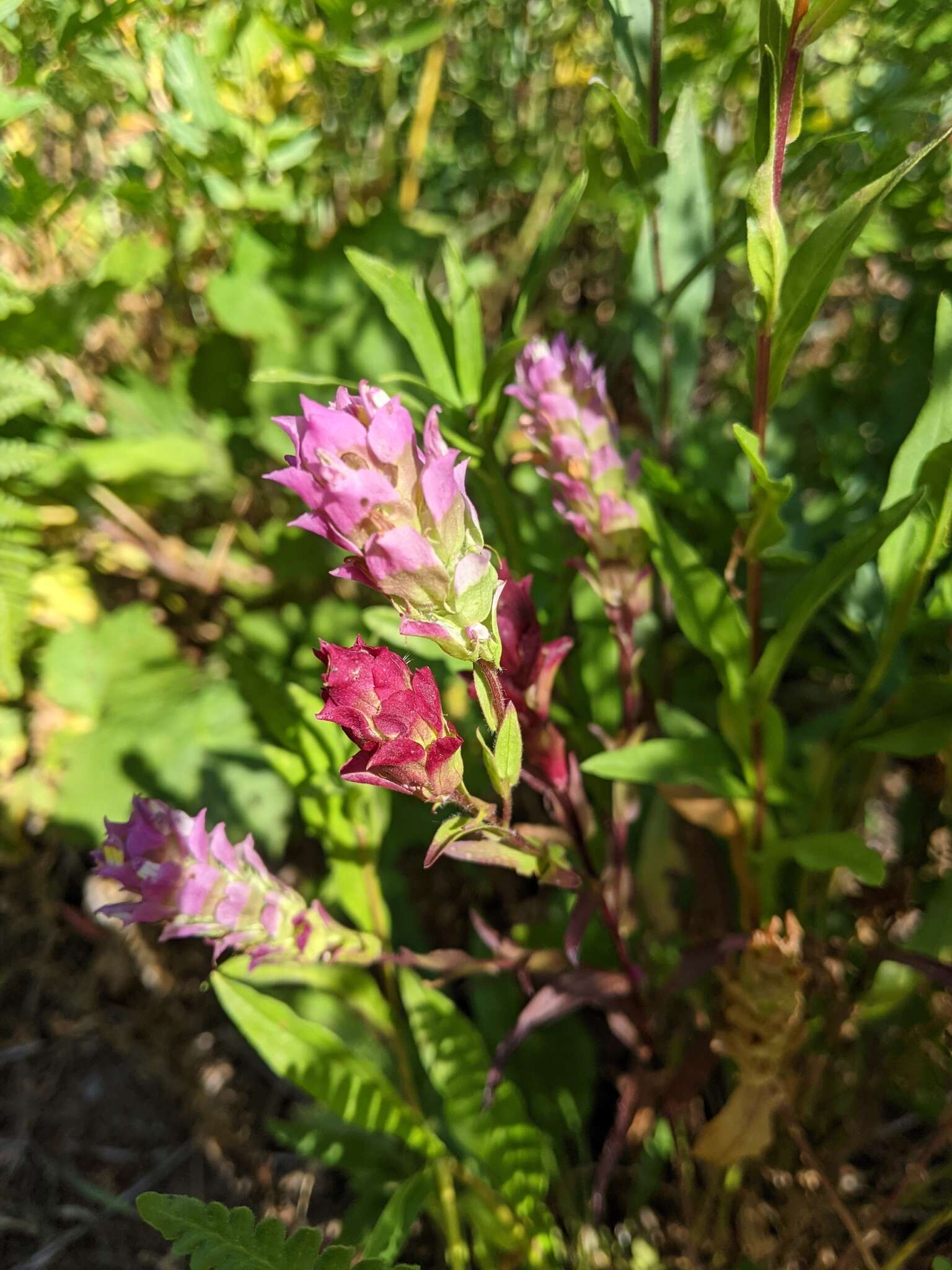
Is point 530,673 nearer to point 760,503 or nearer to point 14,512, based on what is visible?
point 760,503

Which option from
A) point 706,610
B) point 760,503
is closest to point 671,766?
point 706,610

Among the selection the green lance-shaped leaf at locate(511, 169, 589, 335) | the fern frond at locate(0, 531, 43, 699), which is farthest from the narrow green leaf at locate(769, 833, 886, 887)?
the fern frond at locate(0, 531, 43, 699)

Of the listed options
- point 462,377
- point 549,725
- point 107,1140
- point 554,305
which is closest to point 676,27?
point 462,377

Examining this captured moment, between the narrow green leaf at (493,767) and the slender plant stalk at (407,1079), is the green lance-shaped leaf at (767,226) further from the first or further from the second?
the slender plant stalk at (407,1079)

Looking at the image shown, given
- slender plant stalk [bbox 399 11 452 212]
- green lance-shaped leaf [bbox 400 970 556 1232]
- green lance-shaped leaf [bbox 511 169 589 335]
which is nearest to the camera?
green lance-shaped leaf [bbox 511 169 589 335]

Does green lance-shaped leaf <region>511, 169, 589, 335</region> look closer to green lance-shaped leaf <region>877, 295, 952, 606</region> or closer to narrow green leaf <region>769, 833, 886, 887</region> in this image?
green lance-shaped leaf <region>877, 295, 952, 606</region>

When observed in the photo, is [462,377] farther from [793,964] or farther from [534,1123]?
[534,1123]

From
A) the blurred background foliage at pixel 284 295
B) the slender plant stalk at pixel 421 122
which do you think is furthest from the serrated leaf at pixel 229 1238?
the slender plant stalk at pixel 421 122
